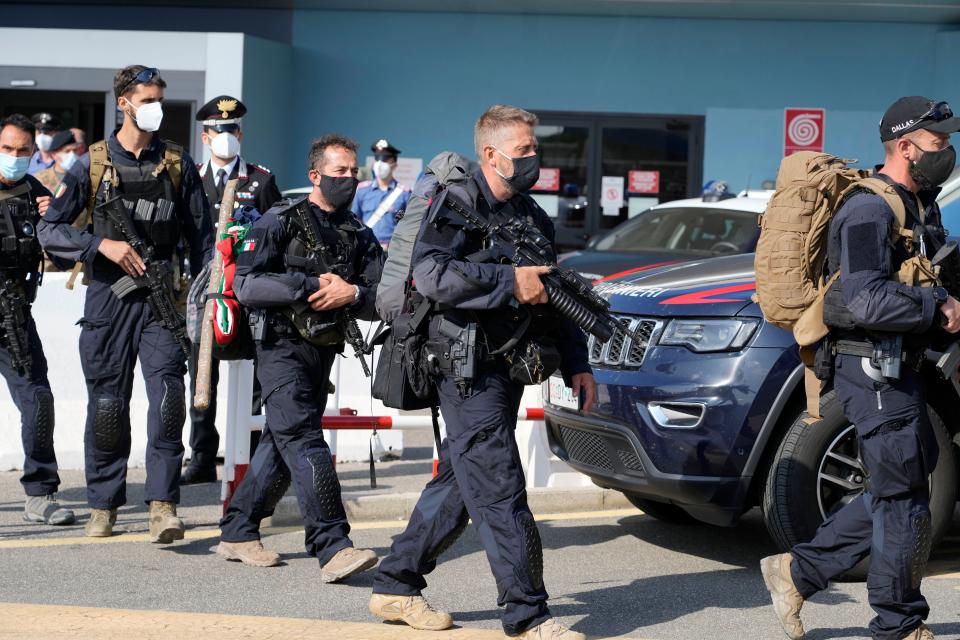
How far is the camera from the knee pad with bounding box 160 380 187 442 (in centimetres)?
652

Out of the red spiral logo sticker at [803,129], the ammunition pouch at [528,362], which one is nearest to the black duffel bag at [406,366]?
the ammunition pouch at [528,362]

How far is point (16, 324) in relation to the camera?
274 inches

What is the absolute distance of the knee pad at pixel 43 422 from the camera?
7.07m

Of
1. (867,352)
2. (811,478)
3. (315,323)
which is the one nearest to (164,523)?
(315,323)

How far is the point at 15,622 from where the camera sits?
5.17 m

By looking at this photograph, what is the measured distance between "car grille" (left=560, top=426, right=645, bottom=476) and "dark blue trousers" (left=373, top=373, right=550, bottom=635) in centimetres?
104

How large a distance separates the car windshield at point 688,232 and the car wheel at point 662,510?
14.3ft

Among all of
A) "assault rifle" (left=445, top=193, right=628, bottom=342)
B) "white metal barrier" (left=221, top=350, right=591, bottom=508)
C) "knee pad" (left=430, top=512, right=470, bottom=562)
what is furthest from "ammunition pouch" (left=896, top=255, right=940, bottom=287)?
"white metal barrier" (left=221, top=350, right=591, bottom=508)

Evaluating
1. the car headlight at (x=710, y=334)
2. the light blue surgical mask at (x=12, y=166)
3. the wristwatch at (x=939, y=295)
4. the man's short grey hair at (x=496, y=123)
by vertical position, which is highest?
the man's short grey hair at (x=496, y=123)

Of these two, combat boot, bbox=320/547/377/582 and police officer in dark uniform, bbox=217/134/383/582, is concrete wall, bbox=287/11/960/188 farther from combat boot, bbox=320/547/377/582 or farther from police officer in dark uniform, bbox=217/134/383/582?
combat boot, bbox=320/547/377/582

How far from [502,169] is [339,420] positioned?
7.76 ft

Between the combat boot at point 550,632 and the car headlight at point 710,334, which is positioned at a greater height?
the car headlight at point 710,334

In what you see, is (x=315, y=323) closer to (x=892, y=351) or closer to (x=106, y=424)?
(x=106, y=424)

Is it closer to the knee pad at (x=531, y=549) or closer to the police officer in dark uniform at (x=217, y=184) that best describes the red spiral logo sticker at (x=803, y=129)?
the police officer in dark uniform at (x=217, y=184)
